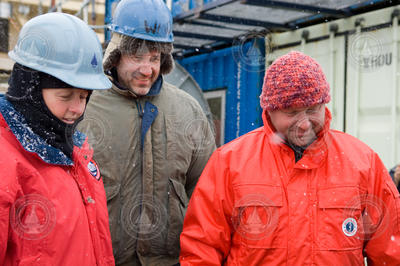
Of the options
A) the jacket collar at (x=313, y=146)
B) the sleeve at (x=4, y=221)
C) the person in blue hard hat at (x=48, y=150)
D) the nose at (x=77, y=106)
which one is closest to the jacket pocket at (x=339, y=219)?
the jacket collar at (x=313, y=146)

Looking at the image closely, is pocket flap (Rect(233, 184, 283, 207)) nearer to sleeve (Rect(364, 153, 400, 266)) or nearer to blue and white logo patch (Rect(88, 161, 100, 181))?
sleeve (Rect(364, 153, 400, 266))

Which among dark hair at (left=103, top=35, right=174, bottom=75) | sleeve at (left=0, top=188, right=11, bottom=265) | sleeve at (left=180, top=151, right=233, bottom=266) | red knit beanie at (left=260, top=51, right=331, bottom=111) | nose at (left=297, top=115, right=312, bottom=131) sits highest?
dark hair at (left=103, top=35, right=174, bottom=75)

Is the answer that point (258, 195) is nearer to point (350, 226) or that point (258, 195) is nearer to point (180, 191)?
point (350, 226)

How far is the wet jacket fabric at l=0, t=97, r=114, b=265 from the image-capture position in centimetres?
150

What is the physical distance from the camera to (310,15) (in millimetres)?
5160

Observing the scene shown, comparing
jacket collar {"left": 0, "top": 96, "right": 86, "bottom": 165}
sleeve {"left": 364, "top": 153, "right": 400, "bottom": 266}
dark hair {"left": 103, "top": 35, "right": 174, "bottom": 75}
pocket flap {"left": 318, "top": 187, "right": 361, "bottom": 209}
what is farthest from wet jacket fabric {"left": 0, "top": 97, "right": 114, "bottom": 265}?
sleeve {"left": 364, "top": 153, "right": 400, "bottom": 266}

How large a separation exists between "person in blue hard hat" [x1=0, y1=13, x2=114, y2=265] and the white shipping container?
3369mm

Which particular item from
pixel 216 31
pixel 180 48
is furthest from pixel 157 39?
pixel 180 48

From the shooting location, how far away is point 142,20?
A: 7.90 feet

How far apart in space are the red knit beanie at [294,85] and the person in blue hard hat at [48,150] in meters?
0.75

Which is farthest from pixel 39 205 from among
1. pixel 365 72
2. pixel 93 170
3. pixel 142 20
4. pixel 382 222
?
pixel 365 72

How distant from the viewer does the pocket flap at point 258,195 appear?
6.65ft

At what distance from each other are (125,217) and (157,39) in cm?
95

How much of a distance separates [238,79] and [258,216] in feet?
14.3
